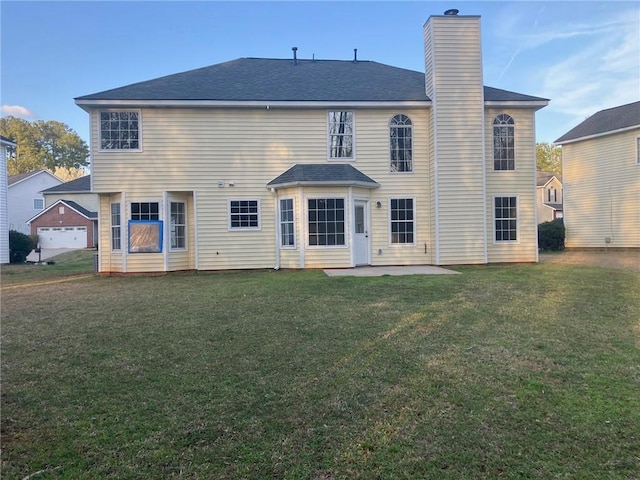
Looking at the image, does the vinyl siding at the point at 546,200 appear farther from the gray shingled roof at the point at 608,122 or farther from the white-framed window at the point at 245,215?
the white-framed window at the point at 245,215

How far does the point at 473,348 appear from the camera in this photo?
4961 millimetres

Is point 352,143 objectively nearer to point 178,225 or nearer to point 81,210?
point 178,225

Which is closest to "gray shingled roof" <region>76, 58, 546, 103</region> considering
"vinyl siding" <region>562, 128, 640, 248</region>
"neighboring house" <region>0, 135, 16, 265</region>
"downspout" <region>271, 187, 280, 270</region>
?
"downspout" <region>271, 187, 280, 270</region>

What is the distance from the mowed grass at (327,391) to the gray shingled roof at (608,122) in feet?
55.0

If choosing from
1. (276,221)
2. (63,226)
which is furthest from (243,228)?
(63,226)

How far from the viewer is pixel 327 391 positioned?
12.6ft

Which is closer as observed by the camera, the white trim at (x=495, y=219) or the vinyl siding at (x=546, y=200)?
the white trim at (x=495, y=219)

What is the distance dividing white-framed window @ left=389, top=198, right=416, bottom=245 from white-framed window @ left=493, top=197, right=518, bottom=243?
283cm

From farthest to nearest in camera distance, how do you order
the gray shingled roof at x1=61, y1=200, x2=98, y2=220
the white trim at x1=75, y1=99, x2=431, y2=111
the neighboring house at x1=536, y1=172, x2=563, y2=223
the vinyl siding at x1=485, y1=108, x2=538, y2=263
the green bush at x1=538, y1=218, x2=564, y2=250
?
the neighboring house at x1=536, y1=172, x2=563, y2=223 < the gray shingled roof at x1=61, y1=200, x2=98, y2=220 < the green bush at x1=538, y1=218, x2=564, y2=250 < the vinyl siding at x1=485, y1=108, x2=538, y2=263 < the white trim at x1=75, y1=99, x2=431, y2=111

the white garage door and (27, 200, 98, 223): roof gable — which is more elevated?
(27, 200, 98, 223): roof gable

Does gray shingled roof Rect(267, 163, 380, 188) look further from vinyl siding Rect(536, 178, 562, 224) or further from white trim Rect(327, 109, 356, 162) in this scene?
vinyl siding Rect(536, 178, 562, 224)

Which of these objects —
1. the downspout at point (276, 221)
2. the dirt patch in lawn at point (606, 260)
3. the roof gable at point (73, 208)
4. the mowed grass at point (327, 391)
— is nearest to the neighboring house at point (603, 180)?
the dirt patch in lawn at point (606, 260)

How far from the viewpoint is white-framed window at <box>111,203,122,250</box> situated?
1390 cm

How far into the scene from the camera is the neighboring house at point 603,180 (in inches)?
787
